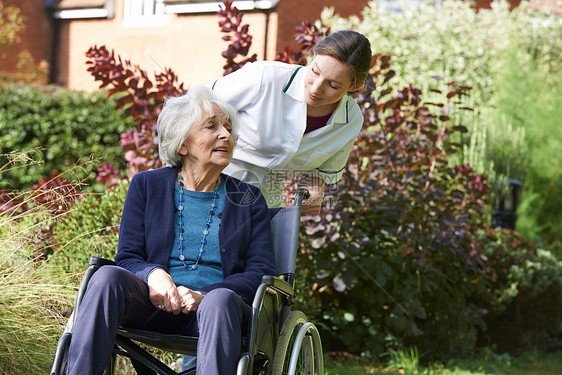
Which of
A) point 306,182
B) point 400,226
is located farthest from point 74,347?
point 400,226

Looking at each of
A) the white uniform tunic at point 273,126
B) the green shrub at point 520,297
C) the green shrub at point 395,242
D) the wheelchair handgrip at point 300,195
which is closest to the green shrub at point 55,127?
the green shrub at point 395,242

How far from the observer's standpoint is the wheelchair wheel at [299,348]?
8.27 ft

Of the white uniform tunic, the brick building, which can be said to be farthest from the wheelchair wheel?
the brick building

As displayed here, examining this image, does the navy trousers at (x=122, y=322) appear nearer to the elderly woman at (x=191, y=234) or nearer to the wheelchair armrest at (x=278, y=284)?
the elderly woman at (x=191, y=234)

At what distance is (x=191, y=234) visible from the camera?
2771mm

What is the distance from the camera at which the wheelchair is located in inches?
92.0

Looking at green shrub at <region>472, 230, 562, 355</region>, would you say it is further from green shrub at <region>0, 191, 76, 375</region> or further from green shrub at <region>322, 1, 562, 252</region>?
green shrub at <region>0, 191, 76, 375</region>

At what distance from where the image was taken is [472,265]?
4.67 metres

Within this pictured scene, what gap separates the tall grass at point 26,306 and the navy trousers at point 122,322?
2.61 ft

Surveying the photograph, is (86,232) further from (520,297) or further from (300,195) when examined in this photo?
(520,297)

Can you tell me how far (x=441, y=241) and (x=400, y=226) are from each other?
0.27 meters

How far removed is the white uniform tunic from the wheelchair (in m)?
0.22

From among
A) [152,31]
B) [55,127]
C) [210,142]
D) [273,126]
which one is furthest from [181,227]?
[152,31]

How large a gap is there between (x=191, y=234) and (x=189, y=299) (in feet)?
1.10
